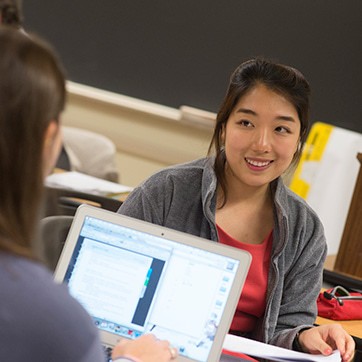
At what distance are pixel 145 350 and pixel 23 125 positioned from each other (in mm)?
543

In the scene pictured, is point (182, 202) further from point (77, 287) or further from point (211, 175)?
point (77, 287)

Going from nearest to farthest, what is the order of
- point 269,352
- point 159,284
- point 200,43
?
point 159,284, point 269,352, point 200,43

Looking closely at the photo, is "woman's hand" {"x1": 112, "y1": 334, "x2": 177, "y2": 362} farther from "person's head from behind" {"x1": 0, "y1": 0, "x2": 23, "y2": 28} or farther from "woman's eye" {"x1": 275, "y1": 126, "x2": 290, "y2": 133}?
"person's head from behind" {"x1": 0, "y1": 0, "x2": 23, "y2": 28}

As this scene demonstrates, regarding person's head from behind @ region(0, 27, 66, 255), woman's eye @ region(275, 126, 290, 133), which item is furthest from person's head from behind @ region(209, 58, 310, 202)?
person's head from behind @ region(0, 27, 66, 255)

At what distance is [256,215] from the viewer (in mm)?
2441

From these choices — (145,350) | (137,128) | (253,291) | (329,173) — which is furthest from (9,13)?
(137,128)

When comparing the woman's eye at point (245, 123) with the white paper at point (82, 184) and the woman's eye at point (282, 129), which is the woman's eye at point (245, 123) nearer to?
the woman's eye at point (282, 129)

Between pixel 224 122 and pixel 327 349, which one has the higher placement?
pixel 224 122

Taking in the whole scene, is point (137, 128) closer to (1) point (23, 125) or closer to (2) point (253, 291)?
(2) point (253, 291)

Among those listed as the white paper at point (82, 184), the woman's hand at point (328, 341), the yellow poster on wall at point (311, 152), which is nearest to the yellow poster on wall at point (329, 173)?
the yellow poster on wall at point (311, 152)

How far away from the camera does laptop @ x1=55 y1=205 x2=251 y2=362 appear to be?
1.80 metres

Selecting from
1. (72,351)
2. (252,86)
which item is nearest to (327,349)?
(252,86)

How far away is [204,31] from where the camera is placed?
483 centimetres

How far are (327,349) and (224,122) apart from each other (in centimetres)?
70
